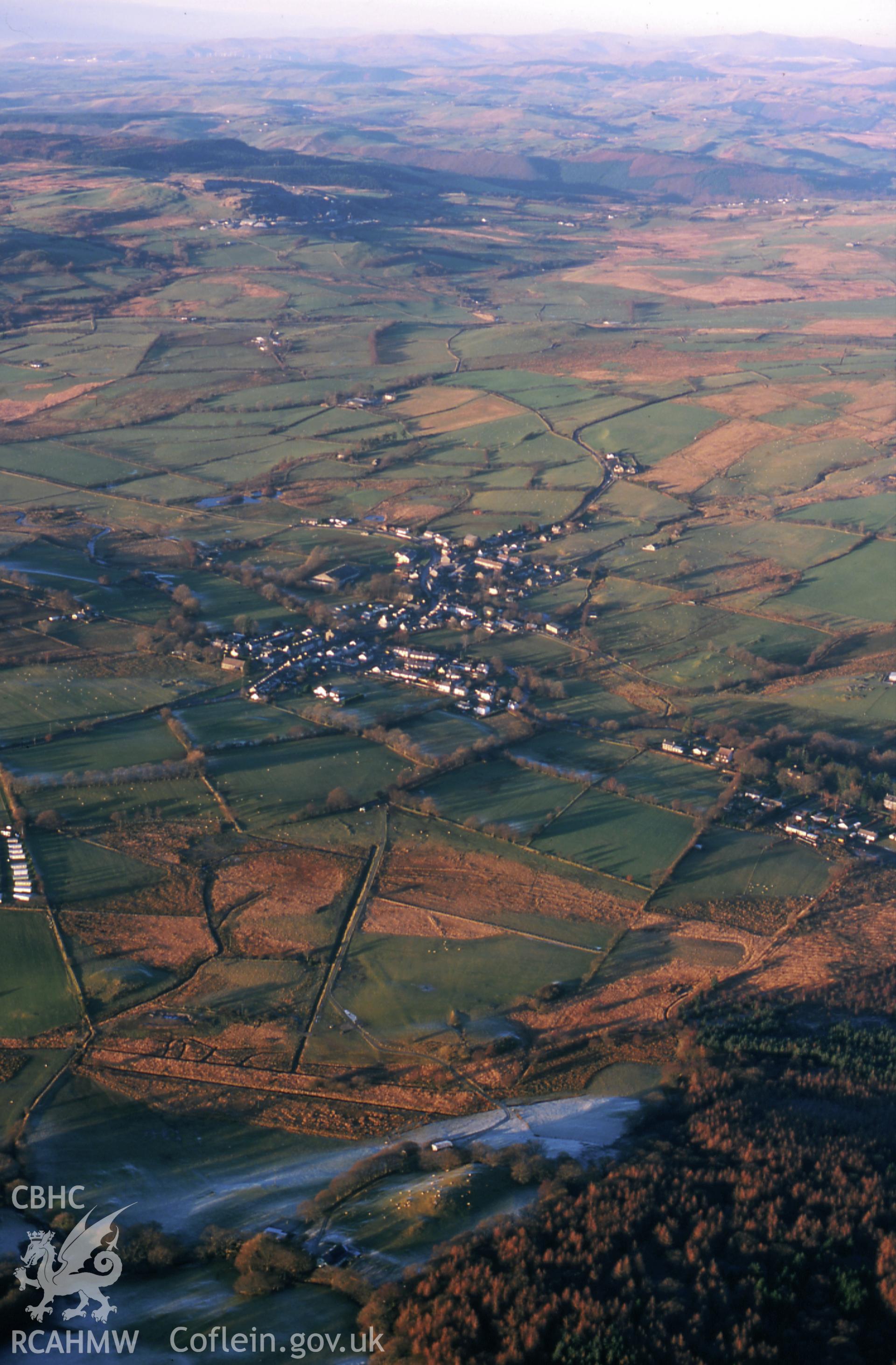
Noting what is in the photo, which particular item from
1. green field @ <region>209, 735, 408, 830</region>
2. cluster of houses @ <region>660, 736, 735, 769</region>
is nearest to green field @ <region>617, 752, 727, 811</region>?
cluster of houses @ <region>660, 736, 735, 769</region>

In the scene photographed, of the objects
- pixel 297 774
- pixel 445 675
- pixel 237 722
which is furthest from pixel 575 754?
pixel 237 722

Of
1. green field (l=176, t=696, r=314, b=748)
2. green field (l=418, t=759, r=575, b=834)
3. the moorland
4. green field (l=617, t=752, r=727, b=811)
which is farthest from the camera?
green field (l=176, t=696, r=314, b=748)

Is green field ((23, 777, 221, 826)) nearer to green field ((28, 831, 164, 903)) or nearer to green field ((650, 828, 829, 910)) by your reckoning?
green field ((28, 831, 164, 903))

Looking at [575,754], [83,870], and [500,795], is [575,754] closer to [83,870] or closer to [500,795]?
[500,795]

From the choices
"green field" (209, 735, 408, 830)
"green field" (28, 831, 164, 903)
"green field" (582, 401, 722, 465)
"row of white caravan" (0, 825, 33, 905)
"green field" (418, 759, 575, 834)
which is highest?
"green field" (582, 401, 722, 465)

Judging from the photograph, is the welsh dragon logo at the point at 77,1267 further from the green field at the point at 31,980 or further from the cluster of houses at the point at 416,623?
the cluster of houses at the point at 416,623

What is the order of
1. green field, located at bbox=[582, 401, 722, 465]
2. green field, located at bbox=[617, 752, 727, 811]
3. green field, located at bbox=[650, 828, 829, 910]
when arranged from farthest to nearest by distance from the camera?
1. green field, located at bbox=[582, 401, 722, 465]
2. green field, located at bbox=[617, 752, 727, 811]
3. green field, located at bbox=[650, 828, 829, 910]

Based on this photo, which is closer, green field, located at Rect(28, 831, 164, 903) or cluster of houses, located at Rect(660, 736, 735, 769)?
green field, located at Rect(28, 831, 164, 903)
